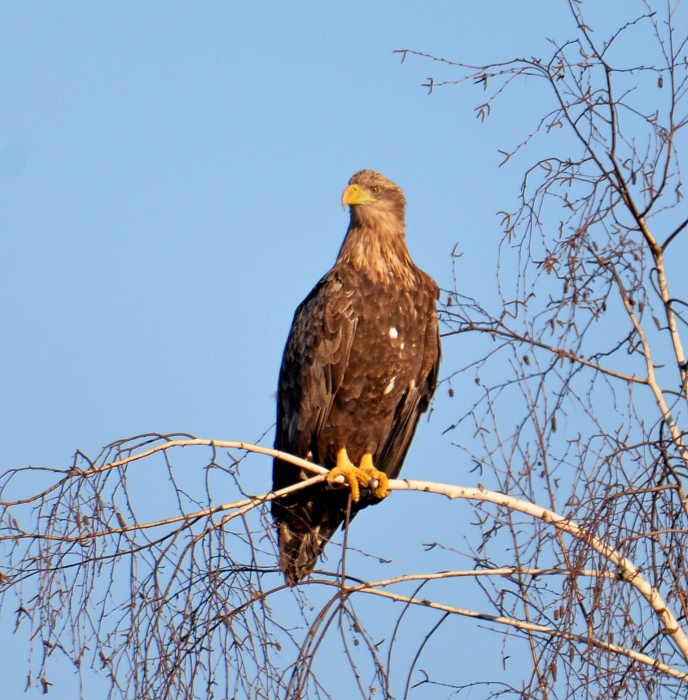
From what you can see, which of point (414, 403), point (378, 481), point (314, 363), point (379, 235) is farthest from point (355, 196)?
point (378, 481)

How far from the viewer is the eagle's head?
21.0 ft

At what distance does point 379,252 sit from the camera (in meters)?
6.15

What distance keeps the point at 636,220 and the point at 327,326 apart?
2.17 metres

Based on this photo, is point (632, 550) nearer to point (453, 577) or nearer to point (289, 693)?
point (453, 577)

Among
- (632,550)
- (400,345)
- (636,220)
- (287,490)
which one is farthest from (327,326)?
(632,550)

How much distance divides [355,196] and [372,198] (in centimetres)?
11

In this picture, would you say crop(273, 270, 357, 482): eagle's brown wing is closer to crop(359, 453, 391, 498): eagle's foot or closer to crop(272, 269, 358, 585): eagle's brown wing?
crop(272, 269, 358, 585): eagle's brown wing

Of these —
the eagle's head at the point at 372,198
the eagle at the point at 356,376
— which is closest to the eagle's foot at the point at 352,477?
the eagle at the point at 356,376

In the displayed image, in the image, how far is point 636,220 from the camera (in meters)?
4.07

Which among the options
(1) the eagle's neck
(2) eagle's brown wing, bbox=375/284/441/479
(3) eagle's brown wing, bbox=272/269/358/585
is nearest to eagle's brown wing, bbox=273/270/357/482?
(3) eagle's brown wing, bbox=272/269/358/585

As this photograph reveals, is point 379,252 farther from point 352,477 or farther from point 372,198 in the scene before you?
point 352,477

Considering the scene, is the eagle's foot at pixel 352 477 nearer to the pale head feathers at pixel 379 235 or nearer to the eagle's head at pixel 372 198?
the pale head feathers at pixel 379 235

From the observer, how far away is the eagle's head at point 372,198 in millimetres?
6387

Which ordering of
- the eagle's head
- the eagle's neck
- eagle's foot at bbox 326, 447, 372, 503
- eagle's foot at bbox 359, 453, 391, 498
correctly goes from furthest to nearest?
1. the eagle's head
2. the eagle's neck
3. eagle's foot at bbox 359, 453, 391, 498
4. eagle's foot at bbox 326, 447, 372, 503
